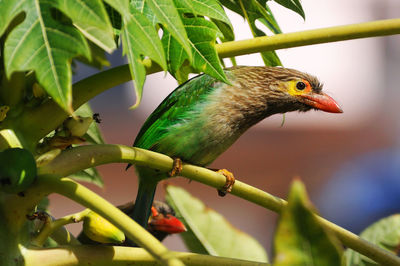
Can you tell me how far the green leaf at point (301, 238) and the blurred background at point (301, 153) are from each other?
6.25 m

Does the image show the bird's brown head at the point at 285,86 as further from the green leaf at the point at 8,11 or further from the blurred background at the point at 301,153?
the blurred background at the point at 301,153

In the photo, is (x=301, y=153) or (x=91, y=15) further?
(x=301, y=153)

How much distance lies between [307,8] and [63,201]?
4.42 metres

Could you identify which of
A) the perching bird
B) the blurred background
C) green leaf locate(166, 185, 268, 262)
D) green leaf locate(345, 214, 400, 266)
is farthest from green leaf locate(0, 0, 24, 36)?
the blurred background

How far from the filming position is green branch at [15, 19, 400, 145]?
4.14 ft

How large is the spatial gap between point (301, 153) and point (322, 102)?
546 cm

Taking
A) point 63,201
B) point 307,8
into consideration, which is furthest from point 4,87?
point 307,8

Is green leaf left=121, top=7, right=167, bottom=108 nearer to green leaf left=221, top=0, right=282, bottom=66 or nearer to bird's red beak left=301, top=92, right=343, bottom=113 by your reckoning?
green leaf left=221, top=0, right=282, bottom=66

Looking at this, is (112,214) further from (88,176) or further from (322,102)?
(322,102)

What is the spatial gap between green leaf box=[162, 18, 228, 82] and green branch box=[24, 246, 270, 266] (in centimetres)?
37

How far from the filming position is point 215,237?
1744 millimetres

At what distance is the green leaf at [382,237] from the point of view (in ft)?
5.16

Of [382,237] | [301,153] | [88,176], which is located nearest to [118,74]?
[88,176]

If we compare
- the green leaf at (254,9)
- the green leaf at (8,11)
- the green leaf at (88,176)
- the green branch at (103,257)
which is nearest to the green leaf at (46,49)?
the green leaf at (8,11)
